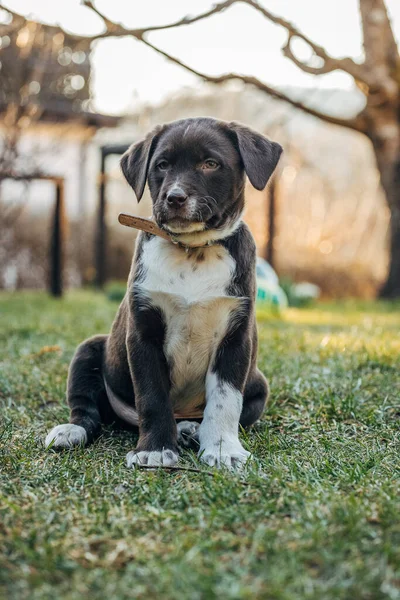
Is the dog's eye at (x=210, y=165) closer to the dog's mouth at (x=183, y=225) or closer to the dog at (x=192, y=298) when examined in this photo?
the dog at (x=192, y=298)

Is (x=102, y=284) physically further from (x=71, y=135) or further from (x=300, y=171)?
(x=300, y=171)

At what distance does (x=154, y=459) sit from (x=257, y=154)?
4.72 feet

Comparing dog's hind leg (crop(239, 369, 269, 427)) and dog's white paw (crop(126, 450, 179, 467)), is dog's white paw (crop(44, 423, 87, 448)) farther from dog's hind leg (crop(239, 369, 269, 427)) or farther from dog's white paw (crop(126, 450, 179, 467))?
dog's hind leg (crop(239, 369, 269, 427))

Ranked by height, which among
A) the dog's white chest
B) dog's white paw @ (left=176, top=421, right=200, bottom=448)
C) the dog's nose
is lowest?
dog's white paw @ (left=176, top=421, right=200, bottom=448)

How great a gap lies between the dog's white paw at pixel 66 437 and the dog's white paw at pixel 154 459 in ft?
1.13

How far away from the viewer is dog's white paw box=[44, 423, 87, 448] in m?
3.34

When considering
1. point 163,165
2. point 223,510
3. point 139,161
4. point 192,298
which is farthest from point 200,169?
point 223,510

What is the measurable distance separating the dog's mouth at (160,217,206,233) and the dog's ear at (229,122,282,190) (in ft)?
1.09

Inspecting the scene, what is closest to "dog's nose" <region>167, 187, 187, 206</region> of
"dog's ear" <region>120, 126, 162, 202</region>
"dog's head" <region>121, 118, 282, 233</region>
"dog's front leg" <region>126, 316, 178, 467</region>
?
"dog's head" <region>121, 118, 282, 233</region>

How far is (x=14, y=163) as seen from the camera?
419 inches

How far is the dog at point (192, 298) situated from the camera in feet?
10.6

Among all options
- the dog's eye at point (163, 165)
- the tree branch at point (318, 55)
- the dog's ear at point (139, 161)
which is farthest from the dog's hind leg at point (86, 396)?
the tree branch at point (318, 55)

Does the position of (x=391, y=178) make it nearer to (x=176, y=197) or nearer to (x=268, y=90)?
(x=268, y=90)

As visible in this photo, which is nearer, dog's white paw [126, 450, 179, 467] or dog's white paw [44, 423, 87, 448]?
dog's white paw [126, 450, 179, 467]
